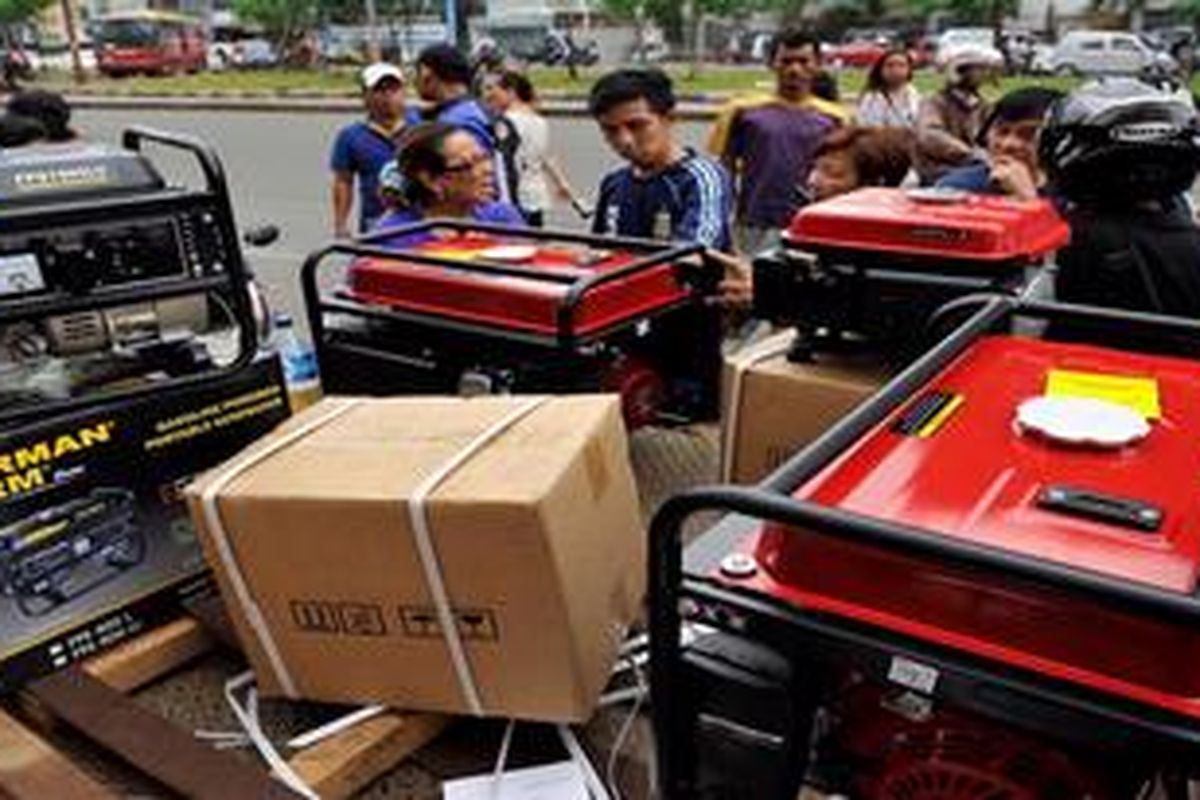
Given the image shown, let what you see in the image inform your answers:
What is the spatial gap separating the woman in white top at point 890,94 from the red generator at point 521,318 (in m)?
3.26

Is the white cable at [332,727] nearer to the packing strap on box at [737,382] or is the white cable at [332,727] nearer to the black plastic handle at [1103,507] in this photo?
the packing strap on box at [737,382]

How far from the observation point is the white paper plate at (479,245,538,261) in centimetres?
279

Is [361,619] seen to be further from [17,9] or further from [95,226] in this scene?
[17,9]

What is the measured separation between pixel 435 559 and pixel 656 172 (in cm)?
173

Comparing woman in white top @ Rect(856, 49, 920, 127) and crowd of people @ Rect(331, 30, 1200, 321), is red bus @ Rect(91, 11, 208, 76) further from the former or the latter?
woman in white top @ Rect(856, 49, 920, 127)

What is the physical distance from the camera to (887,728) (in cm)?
142

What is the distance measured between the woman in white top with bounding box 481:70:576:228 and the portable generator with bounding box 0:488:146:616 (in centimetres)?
308

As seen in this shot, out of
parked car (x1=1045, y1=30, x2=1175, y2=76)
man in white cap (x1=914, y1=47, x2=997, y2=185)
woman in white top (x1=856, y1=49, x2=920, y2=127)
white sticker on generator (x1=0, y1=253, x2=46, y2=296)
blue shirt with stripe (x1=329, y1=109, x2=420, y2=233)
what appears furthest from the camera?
parked car (x1=1045, y1=30, x2=1175, y2=76)

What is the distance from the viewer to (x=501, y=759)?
2.02 meters

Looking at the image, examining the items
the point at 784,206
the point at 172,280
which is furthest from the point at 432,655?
the point at 784,206

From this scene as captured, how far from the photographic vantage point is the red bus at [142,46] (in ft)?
105

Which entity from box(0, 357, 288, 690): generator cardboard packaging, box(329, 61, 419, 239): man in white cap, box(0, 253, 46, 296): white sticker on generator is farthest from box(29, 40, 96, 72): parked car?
box(0, 253, 46, 296): white sticker on generator

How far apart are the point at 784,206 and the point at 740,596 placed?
3.26 meters

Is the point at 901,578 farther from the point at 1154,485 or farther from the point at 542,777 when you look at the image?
Answer: the point at 542,777
